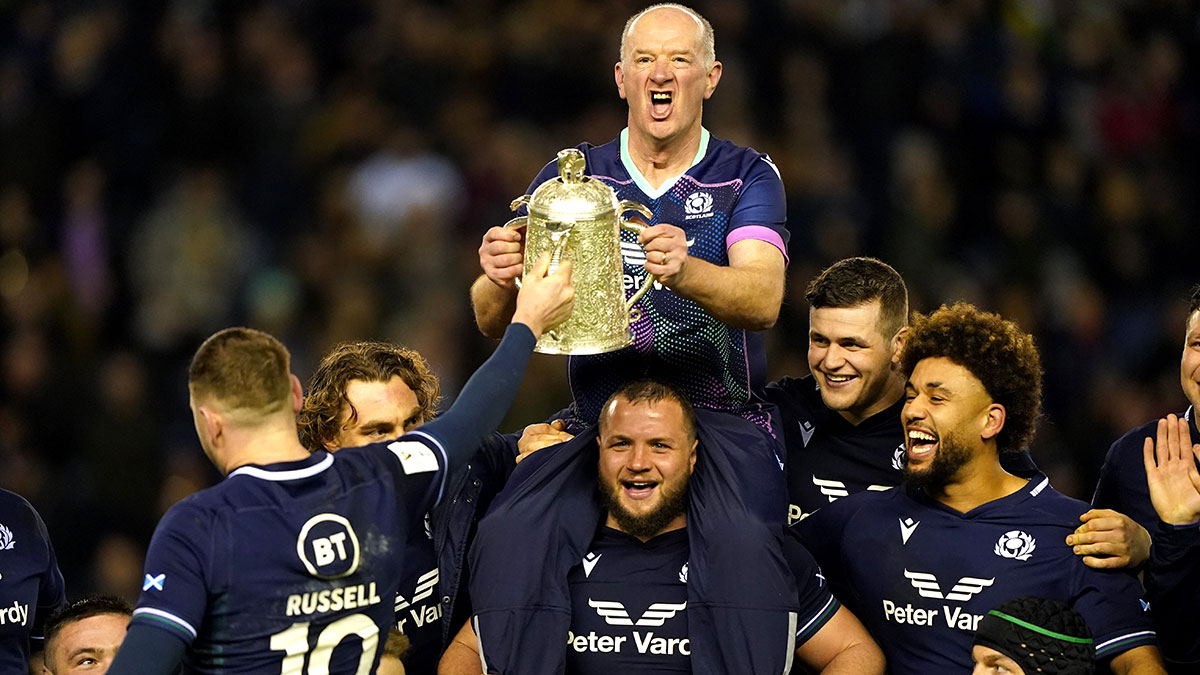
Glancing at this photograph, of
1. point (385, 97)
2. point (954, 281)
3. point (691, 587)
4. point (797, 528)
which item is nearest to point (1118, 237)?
point (954, 281)

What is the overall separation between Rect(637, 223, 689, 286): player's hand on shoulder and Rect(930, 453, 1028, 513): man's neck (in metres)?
1.49

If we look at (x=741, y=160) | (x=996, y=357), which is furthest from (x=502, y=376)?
(x=996, y=357)

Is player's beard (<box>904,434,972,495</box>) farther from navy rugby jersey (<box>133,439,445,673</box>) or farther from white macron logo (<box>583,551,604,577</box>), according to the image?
navy rugby jersey (<box>133,439,445,673</box>)

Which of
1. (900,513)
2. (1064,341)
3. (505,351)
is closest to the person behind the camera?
(505,351)

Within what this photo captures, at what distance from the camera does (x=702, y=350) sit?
613cm

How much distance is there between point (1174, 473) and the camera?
6004 millimetres

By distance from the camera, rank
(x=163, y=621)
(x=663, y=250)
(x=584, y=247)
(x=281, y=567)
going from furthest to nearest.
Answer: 1. (x=584, y=247)
2. (x=663, y=250)
3. (x=281, y=567)
4. (x=163, y=621)

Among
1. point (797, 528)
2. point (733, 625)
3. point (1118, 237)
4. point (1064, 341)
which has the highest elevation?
point (1118, 237)

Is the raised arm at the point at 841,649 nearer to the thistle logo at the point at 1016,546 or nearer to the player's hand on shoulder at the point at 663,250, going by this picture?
the thistle logo at the point at 1016,546

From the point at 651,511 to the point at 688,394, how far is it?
46cm

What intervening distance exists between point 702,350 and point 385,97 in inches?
250

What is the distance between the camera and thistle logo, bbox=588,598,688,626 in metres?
6.07

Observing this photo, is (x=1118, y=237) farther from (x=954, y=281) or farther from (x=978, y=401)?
(x=978, y=401)

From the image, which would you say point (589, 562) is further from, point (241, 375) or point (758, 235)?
point (241, 375)
